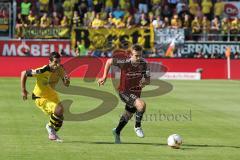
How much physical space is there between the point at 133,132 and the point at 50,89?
9.79ft

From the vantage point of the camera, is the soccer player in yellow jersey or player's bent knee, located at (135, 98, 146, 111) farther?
player's bent knee, located at (135, 98, 146, 111)

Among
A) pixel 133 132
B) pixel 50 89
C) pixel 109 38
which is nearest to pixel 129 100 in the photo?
pixel 50 89

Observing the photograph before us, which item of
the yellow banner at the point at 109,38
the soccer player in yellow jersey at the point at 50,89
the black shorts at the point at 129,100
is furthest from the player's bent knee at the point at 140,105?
the yellow banner at the point at 109,38

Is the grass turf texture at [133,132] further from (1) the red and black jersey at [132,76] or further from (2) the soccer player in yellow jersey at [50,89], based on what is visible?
(1) the red and black jersey at [132,76]

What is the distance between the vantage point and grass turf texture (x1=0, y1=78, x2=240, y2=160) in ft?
44.1

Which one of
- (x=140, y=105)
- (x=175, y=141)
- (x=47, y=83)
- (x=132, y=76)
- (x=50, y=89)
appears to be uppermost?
(x=132, y=76)

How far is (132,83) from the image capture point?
15289 mm

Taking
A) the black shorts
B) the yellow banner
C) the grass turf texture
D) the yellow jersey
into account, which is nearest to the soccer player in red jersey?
the black shorts

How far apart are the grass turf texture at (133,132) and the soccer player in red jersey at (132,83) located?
495 millimetres

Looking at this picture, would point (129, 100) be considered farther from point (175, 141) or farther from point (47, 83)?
point (47, 83)

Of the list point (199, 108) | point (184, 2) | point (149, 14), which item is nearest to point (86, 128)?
point (199, 108)

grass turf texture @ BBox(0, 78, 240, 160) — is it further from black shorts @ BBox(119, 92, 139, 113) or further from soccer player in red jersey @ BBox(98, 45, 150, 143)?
black shorts @ BBox(119, 92, 139, 113)

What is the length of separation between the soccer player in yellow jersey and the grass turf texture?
43 centimetres

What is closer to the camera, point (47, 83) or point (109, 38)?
point (47, 83)
